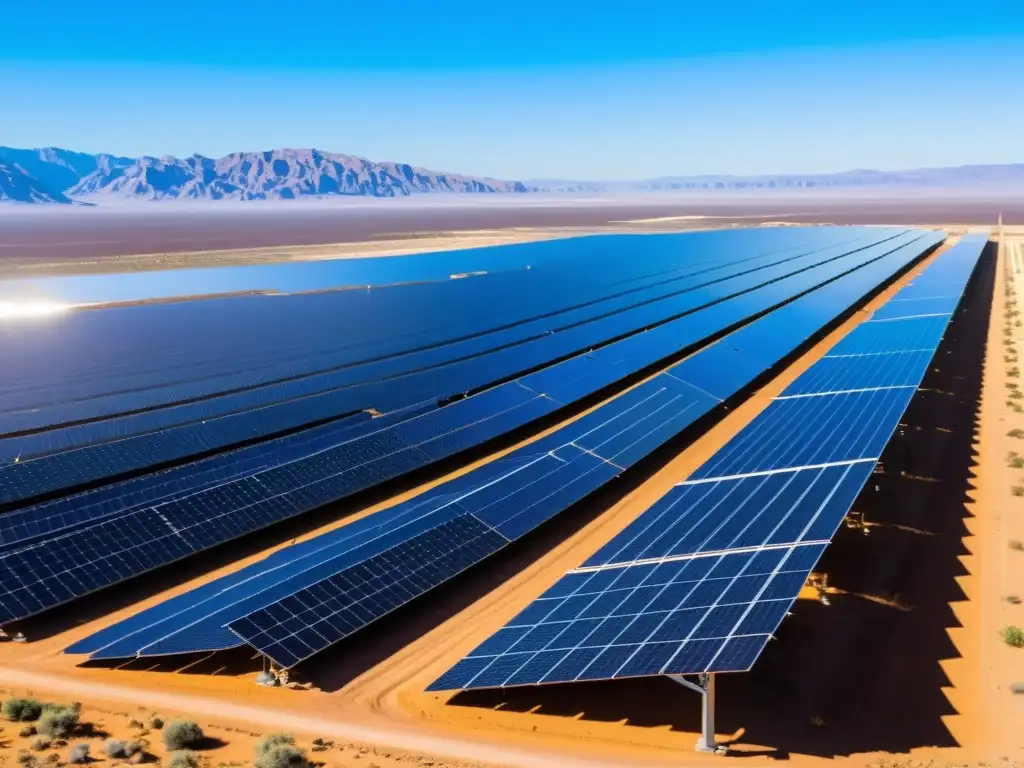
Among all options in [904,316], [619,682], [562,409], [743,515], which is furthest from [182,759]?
[904,316]

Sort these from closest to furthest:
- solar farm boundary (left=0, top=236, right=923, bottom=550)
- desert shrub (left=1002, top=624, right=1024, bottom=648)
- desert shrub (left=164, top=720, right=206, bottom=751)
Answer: desert shrub (left=164, top=720, right=206, bottom=751) < desert shrub (left=1002, top=624, right=1024, bottom=648) < solar farm boundary (left=0, top=236, right=923, bottom=550)

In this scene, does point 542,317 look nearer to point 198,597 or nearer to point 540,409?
point 540,409

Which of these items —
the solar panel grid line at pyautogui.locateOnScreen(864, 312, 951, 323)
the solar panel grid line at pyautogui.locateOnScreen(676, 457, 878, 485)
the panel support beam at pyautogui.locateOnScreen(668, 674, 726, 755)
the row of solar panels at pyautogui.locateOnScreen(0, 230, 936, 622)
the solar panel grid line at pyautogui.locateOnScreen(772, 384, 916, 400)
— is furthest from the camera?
the solar panel grid line at pyautogui.locateOnScreen(864, 312, 951, 323)

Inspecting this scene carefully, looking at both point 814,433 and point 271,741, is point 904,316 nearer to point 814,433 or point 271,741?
point 814,433

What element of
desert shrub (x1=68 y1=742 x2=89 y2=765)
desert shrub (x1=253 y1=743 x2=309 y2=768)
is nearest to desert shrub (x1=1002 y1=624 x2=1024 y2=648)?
→ desert shrub (x1=253 y1=743 x2=309 y2=768)

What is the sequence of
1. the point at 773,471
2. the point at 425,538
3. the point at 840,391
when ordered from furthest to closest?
the point at 840,391 → the point at 773,471 → the point at 425,538

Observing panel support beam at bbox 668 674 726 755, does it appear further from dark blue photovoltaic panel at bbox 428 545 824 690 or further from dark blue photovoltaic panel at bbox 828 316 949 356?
dark blue photovoltaic panel at bbox 828 316 949 356
